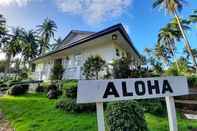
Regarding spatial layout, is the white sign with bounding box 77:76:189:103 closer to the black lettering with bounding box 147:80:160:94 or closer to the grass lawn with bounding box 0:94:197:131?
the black lettering with bounding box 147:80:160:94

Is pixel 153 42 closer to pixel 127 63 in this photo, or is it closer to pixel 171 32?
pixel 171 32

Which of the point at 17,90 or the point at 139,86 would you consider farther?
the point at 17,90

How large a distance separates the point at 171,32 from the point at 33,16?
2427 cm

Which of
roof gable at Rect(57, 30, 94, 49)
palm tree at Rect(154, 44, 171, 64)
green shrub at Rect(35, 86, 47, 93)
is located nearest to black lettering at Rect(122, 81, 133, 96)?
green shrub at Rect(35, 86, 47, 93)

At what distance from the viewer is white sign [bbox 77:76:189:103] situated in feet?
8.62

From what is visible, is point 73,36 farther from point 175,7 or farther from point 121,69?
point 175,7

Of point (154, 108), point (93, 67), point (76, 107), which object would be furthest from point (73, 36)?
point (154, 108)

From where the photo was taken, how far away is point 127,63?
1171 cm

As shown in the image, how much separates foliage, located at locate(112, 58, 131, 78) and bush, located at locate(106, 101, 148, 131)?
6.70 m

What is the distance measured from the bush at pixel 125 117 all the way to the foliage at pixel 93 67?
786 cm

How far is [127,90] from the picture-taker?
9.19 ft

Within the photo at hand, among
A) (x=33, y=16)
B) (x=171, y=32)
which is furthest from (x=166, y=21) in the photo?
(x=33, y=16)

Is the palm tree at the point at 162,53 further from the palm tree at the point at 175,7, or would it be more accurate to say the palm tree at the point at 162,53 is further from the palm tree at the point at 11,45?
the palm tree at the point at 11,45

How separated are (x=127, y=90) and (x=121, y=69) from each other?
8802 mm
